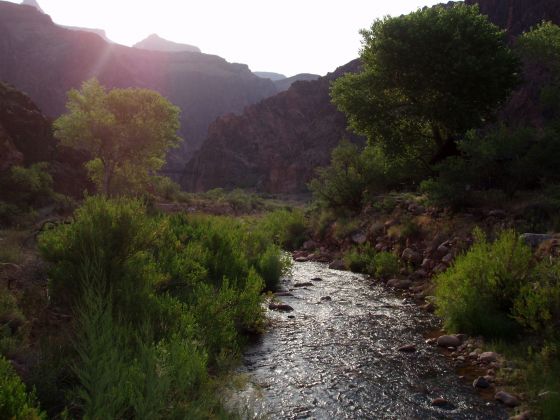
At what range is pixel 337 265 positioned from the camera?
58.9ft

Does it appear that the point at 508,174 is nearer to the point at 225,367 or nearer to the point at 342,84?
the point at 342,84

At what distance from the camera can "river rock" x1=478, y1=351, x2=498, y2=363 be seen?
745cm

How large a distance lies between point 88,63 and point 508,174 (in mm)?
150442

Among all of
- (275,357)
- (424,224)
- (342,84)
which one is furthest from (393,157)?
(275,357)

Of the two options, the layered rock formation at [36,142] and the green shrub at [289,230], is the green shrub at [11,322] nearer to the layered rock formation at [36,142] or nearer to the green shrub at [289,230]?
the green shrub at [289,230]

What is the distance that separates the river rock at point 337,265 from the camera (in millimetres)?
17748

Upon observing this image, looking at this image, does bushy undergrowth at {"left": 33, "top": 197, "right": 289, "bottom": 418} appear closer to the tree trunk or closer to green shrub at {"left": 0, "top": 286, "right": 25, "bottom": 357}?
green shrub at {"left": 0, "top": 286, "right": 25, "bottom": 357}

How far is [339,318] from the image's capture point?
10.4 m

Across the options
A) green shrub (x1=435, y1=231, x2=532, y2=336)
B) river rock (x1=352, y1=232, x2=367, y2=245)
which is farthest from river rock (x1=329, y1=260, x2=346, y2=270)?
green shrub (x1=435, y1=231, x2=532, y2=336)

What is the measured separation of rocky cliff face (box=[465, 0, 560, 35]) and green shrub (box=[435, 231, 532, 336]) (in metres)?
72.7

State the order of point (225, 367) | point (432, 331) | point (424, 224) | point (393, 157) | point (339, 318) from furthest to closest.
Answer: point (393, 157) < point (424, 224) < point (339, 318) < point (432, 331) < point (225, 367)

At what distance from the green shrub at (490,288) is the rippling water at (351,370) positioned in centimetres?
102

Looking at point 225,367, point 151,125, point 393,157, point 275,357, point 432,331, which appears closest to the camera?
point 225,367

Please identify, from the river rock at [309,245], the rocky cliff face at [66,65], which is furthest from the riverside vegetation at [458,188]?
the rocky cliff face at [66,65]
